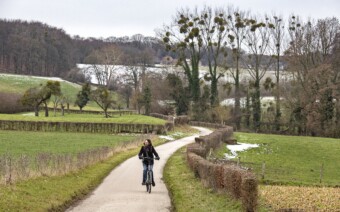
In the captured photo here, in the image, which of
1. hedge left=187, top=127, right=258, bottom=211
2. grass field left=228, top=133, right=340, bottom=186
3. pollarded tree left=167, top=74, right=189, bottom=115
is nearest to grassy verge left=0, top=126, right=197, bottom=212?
hedge left=187, top=127, right=258, bottom=211

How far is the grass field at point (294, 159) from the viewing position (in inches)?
1219

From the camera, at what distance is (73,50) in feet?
602

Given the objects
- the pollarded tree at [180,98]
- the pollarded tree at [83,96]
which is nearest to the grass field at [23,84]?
the pollarded tree at [83,96]

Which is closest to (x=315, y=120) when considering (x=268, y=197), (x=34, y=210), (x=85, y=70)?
(x=268, y=197)

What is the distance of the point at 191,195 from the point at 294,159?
25088 millimetres

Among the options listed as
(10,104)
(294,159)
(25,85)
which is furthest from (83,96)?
(294,159)

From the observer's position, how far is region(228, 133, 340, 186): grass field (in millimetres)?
30953

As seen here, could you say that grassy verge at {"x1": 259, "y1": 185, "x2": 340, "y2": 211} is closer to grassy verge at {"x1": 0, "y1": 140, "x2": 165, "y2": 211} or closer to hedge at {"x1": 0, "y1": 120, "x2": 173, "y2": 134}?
grassy verge at {"x1": 0, "y1": 140, "x2": 165, "y2": 211}

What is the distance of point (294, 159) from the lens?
4094cm

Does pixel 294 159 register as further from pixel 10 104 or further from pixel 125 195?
pixel 10 104

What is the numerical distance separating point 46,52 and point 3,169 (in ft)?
466

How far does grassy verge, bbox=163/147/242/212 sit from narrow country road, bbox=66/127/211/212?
0.39 metres

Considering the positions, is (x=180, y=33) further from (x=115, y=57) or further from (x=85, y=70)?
(x=85, y=70)

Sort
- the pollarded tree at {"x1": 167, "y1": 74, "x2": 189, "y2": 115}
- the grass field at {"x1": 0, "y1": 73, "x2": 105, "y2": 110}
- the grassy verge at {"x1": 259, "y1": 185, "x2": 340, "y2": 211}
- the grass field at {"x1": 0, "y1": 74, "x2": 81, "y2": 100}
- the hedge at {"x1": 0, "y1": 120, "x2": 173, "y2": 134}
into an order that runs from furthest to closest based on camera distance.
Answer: the grass field at {"x1": 0, "y1": 74, "x2": 81, "y2": 100}, the grass field at {"x1": 0, "y1": 73, "x2": 105, "y2": 110}, the pollarded tree at {"x1": 167, "y1": 74, "x2": 189, "y2": 115}, the hedge at {"x1": 0, "y1": 120, "x2": 173, "y2": 134}, the grassy verge at {"x1": 259, "y1": 185, "x2": 340, "y2": 211}
